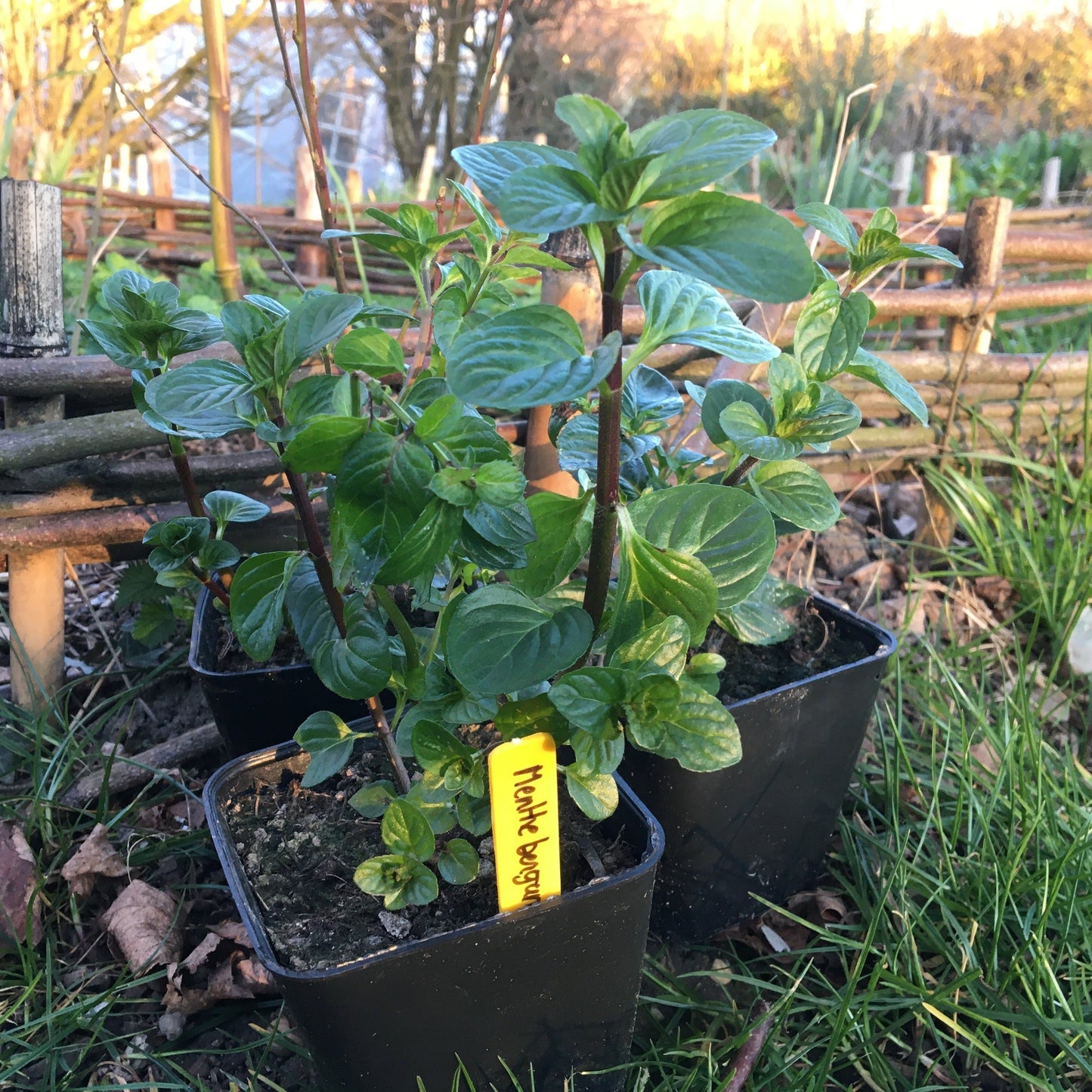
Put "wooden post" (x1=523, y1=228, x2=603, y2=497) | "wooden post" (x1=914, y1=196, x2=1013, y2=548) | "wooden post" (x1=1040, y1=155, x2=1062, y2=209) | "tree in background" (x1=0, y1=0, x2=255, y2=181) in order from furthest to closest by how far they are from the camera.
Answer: "wooden post" (x1=1040, y1=155, x2=1062, y2=209) < "tree in background" (x1=0, y1=0, x2=255, y2=181) < "wooden post" (x1=914, y1=196, x2=1013, y2=548) < "wooden post" (x1=523, y1=228, x2=603, y2=497)

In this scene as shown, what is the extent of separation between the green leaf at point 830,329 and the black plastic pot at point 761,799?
0.38 metres

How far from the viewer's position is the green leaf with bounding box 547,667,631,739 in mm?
617

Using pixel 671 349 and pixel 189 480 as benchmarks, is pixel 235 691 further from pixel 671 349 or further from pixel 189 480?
pixel 671 349

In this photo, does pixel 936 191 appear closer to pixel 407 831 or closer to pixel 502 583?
pixel 502 583

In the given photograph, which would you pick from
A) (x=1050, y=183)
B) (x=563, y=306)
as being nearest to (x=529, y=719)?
(x=563, y=306)

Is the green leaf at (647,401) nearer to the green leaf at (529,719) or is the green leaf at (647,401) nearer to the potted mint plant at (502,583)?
the potted mint plant at (502,583)

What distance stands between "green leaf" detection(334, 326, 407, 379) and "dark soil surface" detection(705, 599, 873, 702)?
58 centimetres

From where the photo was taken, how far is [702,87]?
9938 millimetres

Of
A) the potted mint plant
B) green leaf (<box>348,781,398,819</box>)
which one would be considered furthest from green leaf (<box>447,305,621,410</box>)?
green leaf (<box>348,781,398,819</box>)

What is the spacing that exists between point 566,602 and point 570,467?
12 cm

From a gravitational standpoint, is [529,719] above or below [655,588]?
below

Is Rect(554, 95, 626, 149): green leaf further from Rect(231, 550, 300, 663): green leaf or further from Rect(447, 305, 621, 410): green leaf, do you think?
Rect(231, 550, 300, 663): green leaf

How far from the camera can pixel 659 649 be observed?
2.07 ft

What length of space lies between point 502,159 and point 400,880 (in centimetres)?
54
